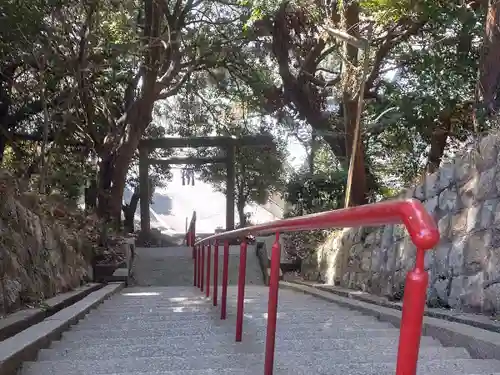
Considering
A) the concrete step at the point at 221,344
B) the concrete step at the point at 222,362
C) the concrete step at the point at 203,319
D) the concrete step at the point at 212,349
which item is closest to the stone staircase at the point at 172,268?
the concrete step at the point at 203,319

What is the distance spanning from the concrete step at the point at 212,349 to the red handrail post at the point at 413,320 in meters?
1.65

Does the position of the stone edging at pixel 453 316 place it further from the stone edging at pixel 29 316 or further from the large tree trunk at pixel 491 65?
the stone edging at pixel 29 316

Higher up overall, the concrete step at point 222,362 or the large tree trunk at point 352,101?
the large tree trunk at point 352,101

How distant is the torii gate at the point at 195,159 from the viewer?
14422 mm

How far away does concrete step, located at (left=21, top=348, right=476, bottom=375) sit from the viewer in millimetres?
2455

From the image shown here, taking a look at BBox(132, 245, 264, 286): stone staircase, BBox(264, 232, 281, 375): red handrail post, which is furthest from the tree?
BBox(264, 232, 281, 375): red handrail post

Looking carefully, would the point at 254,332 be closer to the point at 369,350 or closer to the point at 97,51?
the point at 369,350

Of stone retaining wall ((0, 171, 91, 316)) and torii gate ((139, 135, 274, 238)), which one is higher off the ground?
torii gate ((139, 135, 274, 238))

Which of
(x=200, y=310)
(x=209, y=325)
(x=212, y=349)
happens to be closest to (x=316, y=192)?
(x=200, y=310)

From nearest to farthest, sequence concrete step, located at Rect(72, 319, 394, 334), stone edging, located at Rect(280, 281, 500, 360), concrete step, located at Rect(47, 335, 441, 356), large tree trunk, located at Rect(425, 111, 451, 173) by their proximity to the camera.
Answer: stone edging, located at Rect(280, 281, 500, 360) < concrete step, located at Rect(47, 335, 441, 356) < concrete step, located at Rect(72, 319, 394, 334) < large tree trunk, located at Rect(425, 111, 451, 173)

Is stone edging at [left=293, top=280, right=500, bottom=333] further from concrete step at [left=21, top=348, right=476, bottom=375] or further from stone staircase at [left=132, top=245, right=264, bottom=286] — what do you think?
stone staircase at [left=132, top=245, right=264, bottom=286]

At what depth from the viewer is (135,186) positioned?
16.9m

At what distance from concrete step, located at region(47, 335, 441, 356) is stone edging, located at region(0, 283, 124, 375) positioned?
0.09 m

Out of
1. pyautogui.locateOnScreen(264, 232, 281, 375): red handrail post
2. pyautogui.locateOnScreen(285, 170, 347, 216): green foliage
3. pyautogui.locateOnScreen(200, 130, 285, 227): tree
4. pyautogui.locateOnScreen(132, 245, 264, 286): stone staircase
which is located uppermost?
pyautogui.locateOnScreen(200, 130, 285, 227): tree
